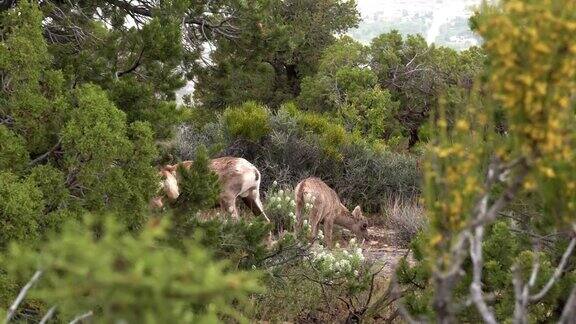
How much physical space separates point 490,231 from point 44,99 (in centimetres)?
362

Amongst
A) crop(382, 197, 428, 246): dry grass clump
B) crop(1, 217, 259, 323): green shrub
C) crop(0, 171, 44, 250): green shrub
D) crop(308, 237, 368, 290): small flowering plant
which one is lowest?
crop(382, 197, 428, 246): dry grass clump

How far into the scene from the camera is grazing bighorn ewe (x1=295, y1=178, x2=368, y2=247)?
1160 cm

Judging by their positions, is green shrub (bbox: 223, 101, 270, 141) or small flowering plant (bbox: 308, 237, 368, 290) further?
green shrub (bbox: 223, 101, 270, 141)

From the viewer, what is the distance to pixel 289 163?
49.1 ft

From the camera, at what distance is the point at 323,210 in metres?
11.9

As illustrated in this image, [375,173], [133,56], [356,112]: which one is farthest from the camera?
[356,112]

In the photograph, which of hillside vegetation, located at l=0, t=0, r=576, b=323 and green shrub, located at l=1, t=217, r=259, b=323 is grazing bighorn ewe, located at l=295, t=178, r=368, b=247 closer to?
hillside vegetation, located at l=0, t=0, r=576, b=323

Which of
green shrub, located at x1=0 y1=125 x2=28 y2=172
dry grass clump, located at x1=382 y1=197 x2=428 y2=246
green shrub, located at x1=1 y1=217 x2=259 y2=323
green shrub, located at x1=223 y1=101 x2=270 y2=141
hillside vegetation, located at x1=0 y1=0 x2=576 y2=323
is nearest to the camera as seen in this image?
green shrub, located at x1=1 y1=217 x2=259 y2=323

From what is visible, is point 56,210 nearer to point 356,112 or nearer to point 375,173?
point 375,173

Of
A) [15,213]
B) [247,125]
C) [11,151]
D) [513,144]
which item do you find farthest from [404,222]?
[513,144]

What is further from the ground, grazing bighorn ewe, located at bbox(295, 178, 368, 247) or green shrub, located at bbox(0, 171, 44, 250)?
green shrub, located at bbox(0, 171, 44, 250)

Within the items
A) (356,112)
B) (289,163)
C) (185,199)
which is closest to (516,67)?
(185,199)

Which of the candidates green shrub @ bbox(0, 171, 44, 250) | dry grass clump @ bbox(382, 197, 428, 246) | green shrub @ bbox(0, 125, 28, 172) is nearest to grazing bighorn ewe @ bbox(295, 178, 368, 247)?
dry grass clump @ bbox(382, 197, 428, 246)

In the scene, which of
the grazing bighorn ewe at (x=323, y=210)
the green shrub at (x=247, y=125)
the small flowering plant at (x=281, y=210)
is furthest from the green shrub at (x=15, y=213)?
the green shrub at (x=247, y=125)
